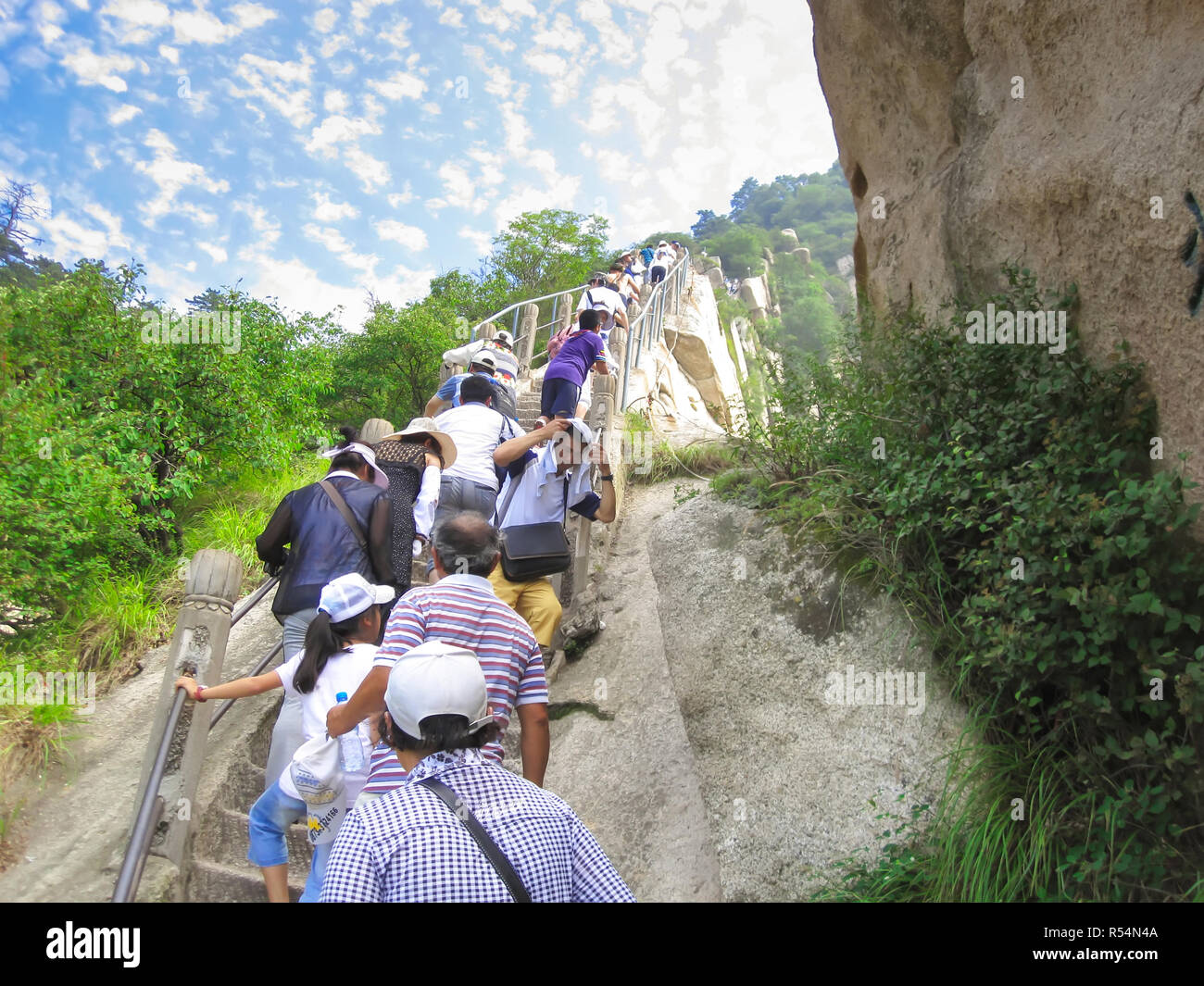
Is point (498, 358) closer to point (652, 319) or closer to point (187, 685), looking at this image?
point (187, 685)

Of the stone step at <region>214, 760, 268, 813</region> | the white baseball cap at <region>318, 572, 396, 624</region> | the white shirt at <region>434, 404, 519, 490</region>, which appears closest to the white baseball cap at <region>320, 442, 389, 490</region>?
the white shirt at <region>434, 404, 519, 490</region>

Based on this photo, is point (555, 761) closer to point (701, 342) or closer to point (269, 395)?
point (269, 395)

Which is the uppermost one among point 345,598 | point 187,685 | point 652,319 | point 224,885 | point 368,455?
point 652,319

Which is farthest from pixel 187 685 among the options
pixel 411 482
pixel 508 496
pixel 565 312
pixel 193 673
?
pixel 565 312

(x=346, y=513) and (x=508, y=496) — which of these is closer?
(x=346, y=513)

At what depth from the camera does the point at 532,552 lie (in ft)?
15.5

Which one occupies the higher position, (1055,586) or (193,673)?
(1055,586)

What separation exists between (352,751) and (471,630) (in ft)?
2.03

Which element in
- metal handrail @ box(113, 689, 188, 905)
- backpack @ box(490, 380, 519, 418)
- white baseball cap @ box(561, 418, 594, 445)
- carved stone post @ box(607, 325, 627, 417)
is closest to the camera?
metal handrail @ box(113, 689, 188, 905)

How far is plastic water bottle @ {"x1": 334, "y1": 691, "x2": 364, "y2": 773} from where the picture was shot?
10.5ft

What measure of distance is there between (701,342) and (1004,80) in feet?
60.2

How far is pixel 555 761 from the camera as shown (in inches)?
212

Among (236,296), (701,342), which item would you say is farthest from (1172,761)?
(701,342)

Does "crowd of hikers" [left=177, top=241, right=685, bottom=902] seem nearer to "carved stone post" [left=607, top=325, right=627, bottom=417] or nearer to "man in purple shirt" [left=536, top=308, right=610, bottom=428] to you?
"man in purple shirt" [left=536, top=308, right=610, bottom=428]
